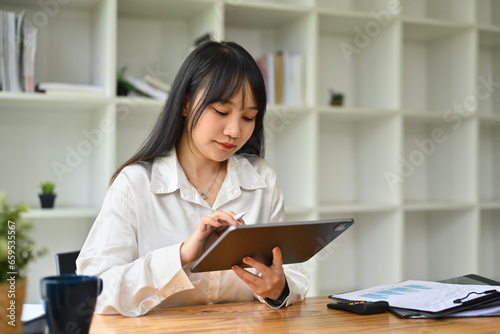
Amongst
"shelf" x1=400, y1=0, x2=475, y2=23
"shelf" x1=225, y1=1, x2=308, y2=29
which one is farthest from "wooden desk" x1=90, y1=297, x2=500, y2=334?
"shelf" x1=400, y1=0, x2=475, y2=23

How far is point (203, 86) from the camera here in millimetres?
1556

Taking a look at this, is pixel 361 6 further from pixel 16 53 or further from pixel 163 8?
pixel 16 53

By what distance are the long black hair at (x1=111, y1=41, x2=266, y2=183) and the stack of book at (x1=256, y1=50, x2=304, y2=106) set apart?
3.51 feet

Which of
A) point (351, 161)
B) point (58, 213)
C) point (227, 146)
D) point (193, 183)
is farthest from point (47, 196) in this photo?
point (351, 161)

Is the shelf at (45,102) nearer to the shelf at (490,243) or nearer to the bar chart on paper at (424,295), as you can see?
the bar chart on paper at (424,295)

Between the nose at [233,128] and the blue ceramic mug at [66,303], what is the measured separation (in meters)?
0.72

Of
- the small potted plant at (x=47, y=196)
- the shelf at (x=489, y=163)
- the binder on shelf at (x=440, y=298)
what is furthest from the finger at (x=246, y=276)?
the shelf at (x=489, y=163)

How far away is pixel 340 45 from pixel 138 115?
4.20 ft

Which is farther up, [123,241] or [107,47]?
[107,47]

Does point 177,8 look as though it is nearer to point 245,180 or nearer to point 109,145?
point 109,145

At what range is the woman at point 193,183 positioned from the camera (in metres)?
1.44

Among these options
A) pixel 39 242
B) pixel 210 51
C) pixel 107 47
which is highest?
pixel 107 47

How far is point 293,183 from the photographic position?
2.87 meters

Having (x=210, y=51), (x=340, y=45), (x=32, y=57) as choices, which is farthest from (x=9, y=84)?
(x=340, y=45)
